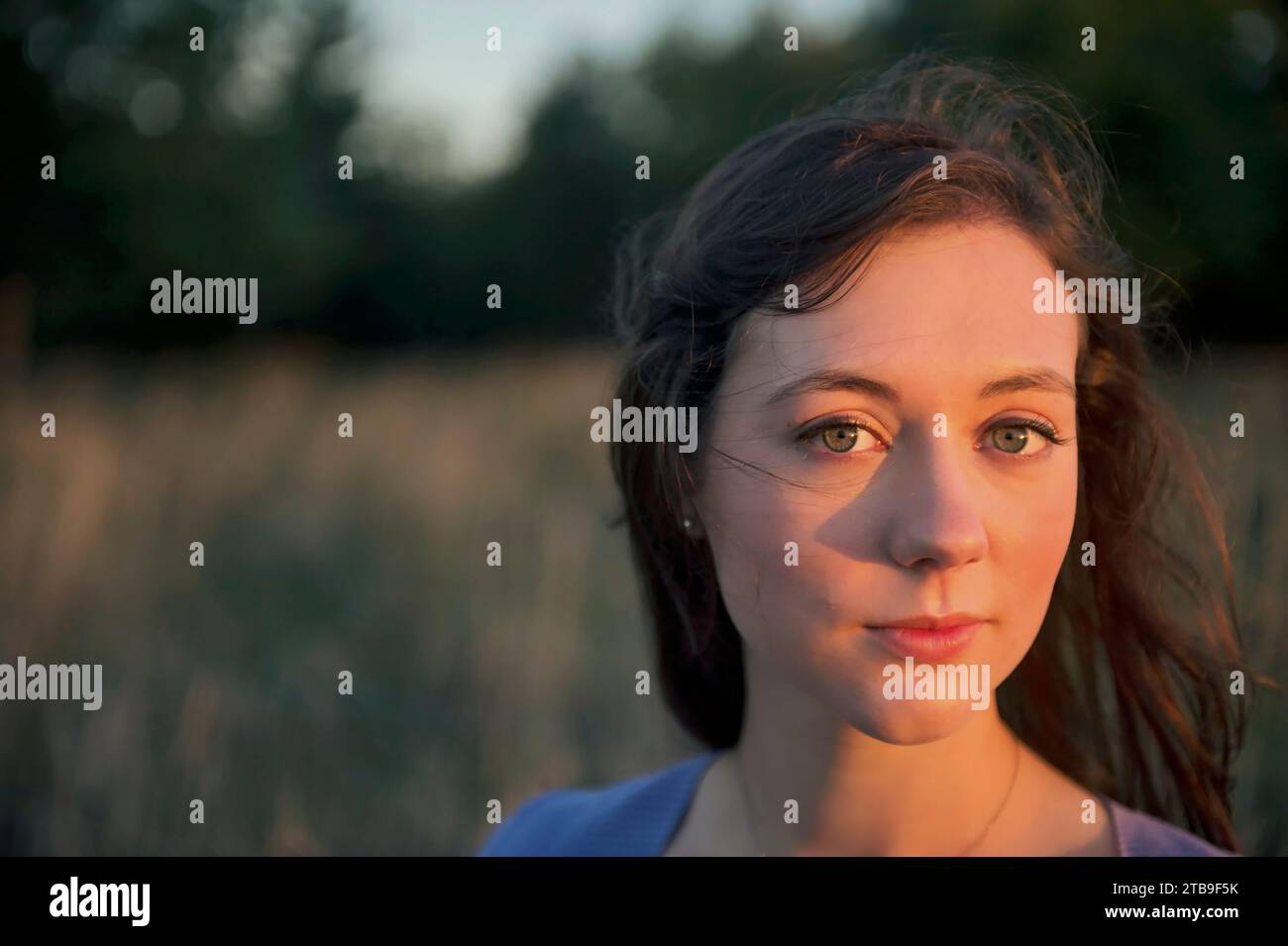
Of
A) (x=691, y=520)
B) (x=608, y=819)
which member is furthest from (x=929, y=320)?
(x=608, y=819)

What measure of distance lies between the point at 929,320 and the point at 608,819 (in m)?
1.17

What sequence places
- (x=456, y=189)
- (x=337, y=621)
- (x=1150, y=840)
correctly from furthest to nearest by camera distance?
(x=456, y=189)
(x=337, y=621)
(x=1150, y=840)

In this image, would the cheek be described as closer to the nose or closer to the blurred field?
the nose

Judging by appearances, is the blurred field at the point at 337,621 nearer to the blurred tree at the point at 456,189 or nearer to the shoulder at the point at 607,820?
the shoulder at the point at 607,820

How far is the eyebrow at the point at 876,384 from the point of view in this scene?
1.60 metres

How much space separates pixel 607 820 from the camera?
7.10 feet

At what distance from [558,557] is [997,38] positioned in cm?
1179

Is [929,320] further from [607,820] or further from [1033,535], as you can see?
[607,820]

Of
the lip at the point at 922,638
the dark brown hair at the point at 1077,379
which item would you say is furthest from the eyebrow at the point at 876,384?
the lip at the point at 922,638

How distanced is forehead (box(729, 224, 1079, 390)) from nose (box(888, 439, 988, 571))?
0.12 m

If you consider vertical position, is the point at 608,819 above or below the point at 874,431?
below

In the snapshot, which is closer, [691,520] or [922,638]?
[922,638]

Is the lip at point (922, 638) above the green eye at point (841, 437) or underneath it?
underneath

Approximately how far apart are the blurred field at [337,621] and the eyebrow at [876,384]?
90 centimetres
